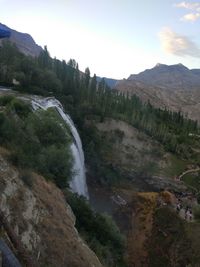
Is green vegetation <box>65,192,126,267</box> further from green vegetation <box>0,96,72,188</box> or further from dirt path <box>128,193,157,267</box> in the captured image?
dirt path <box>128,193,157,267</box>

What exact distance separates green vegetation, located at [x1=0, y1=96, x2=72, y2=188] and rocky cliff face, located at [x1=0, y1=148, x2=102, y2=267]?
1.65 meters

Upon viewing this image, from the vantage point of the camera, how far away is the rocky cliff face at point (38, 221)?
17.5 metres

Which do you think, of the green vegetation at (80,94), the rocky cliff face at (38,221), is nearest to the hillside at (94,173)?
the rocky cliff face at (38,221)

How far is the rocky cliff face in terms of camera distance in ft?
57.3

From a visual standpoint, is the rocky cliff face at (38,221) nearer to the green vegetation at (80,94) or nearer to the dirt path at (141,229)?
the dirt path at (141,229)

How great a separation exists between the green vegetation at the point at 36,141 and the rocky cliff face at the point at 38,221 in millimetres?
1647

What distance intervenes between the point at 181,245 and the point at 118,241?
457 inches

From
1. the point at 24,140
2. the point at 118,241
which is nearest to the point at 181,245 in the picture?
the point at 118,241

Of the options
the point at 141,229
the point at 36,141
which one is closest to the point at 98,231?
the point at 36,141

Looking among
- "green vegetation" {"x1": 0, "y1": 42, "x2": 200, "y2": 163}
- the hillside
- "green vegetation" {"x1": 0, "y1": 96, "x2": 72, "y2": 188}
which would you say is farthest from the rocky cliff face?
"green vegetation" {"x1": 0, "y1": 42, "x2": 200, "y2": 163}

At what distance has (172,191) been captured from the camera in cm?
6644

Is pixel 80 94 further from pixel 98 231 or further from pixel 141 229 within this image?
pixel 98 231

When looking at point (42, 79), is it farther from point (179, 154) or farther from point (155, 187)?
point (179, 154)

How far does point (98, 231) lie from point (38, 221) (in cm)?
1038
